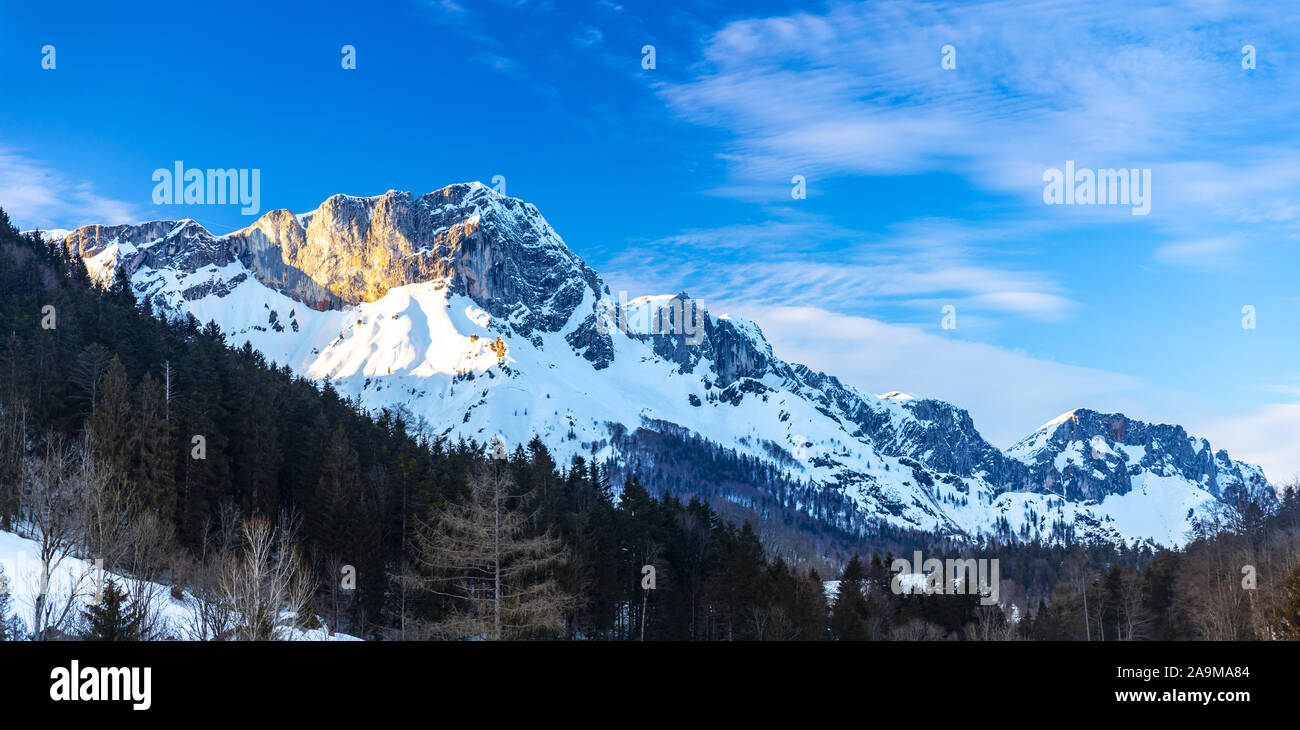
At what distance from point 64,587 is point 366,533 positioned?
101 feet

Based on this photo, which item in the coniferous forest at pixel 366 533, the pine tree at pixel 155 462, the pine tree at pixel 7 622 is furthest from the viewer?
the pine tree at pixel 155 462

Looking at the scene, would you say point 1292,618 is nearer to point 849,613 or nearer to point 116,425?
point 849,613

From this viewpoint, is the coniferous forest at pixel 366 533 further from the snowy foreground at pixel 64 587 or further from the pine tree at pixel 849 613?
the snowy foreground at pixel 64 587

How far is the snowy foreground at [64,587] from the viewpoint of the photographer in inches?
1332

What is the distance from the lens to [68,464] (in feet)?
175

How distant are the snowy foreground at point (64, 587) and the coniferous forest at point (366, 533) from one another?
609 mm

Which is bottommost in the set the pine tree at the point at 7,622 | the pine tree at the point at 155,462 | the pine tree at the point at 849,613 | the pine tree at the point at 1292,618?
the pine tree at the point at 849,613

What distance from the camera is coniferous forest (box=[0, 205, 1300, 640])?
43.1m

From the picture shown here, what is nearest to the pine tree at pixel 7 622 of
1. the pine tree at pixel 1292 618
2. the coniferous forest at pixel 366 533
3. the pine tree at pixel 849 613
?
the coniferous forest at pixel 366 533

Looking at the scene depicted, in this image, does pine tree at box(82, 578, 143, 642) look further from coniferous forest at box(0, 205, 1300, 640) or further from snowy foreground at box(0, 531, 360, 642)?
coniferous forest at box(0, 205, 1300, 640)

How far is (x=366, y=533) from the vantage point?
6712 cm

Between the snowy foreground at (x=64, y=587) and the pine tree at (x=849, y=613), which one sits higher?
the snowy foreground at (x=64, y=587)

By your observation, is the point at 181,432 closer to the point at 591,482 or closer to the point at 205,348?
the point at 205,348
